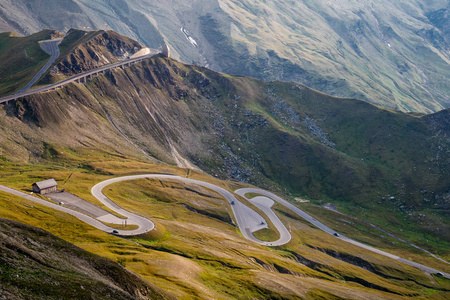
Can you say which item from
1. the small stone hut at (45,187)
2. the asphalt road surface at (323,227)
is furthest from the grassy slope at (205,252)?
Answer: the asphalt road surface at (323,227)

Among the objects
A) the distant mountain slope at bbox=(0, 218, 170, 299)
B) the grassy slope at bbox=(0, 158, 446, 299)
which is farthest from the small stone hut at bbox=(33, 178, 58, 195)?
the distant mountain slope at bbox=(0, 218, 170, 299)

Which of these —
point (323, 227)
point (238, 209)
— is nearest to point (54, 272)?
point (238, 209)

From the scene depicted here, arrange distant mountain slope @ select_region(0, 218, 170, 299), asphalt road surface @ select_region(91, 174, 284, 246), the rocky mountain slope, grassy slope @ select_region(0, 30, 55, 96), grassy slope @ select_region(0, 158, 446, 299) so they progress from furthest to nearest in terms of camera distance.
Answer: grassy slope @ select_region(0, 30, 55, 96)
asphalt road surface @ select_region(91, 174, 284, 246)
the rocky mountain slope
grassy slope @ select_region(0, 158, 446, 299)
distant mountain slope @ select_region(0, 218, 170, 299)

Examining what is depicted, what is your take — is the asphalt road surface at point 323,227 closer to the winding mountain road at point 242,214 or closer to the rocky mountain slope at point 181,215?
the winding mountain road at point 242,214

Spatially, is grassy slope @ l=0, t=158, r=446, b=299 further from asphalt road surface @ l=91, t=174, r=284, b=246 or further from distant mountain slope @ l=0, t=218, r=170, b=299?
distant mountain slope @ l=0, t=218, r=170, b=299

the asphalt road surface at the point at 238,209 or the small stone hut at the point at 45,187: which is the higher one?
the small stone hut at the point at 45,187

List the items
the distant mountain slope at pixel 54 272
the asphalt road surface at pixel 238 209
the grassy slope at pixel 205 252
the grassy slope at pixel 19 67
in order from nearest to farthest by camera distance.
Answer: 1. the distant mountain slope at pixel 54 272
2. the grassy slope at pixel 205 252
3. the asphalt road surface at pixel 238 209
4. the grassy slope at pixel 19 67

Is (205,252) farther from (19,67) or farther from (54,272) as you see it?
(19,67)
